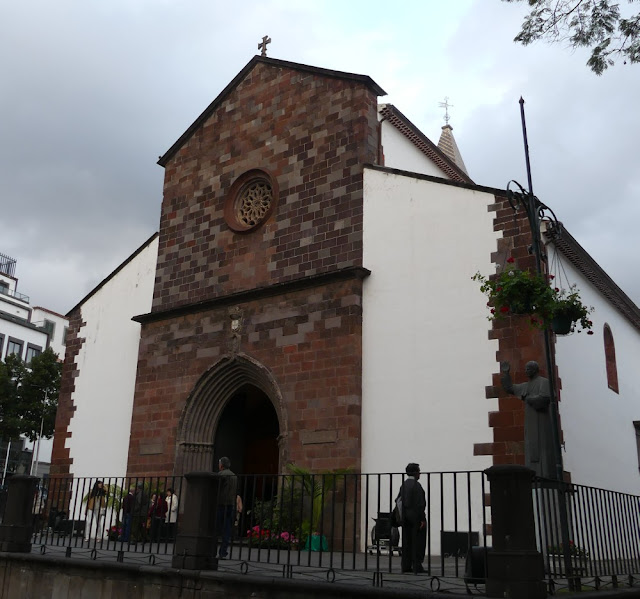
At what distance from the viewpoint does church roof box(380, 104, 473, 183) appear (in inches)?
749

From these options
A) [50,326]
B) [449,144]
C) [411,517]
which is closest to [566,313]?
[411,517]

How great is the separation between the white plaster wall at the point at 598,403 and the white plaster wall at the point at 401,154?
522cm

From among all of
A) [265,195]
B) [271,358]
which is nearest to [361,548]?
[271,358]

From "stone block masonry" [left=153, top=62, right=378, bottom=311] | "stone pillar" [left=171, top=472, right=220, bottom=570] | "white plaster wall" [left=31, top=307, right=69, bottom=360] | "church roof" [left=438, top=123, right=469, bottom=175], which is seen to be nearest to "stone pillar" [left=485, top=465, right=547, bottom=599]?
"stone pillar" [left=171, top=472, right=220, bottom=570]

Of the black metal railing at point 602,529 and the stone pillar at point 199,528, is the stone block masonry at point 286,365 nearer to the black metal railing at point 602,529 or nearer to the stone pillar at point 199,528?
the black metal railing at point 602,529

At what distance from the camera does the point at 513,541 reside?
6.75 m

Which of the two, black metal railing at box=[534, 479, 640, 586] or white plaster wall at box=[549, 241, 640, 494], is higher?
white plaster wall at box=[549, 241, 640, 494]

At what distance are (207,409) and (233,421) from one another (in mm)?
1260

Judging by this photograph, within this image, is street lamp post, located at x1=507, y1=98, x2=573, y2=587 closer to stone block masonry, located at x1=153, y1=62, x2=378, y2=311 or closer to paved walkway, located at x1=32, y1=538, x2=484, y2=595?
paved walkway, located at x1=32, y1=538, x2=484, y2=595

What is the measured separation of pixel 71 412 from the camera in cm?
1916

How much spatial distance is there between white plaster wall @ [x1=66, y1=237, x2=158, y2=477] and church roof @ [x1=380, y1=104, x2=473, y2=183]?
22.0 feet

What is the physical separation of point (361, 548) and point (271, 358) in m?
4.23

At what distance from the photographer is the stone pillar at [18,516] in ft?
36.0

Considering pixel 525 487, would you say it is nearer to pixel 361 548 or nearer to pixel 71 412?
pixel 361 548
